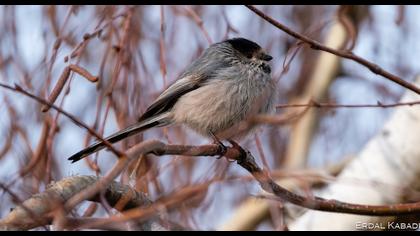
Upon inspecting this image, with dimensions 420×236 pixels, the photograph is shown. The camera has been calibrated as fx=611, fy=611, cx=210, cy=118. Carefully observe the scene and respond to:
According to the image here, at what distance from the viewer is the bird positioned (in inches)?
162

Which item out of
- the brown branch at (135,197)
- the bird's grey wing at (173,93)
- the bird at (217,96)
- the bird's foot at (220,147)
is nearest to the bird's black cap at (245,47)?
the bird at (217,96)

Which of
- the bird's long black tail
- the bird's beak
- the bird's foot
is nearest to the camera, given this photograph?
the bird's long black tail

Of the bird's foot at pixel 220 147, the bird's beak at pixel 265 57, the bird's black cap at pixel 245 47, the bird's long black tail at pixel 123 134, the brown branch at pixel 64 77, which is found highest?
the brown branch at pixel 64 77

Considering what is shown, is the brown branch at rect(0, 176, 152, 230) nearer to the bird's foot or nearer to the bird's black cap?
the bird's foot

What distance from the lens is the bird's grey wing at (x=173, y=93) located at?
13.7 ft

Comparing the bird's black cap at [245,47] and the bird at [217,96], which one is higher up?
the bird's black cap at [245,47]

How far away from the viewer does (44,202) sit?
7.11 ft

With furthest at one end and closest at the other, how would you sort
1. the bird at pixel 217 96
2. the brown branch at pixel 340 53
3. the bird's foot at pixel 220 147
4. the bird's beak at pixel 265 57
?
the bird's beak at pixel 265 57 < the bird at pixel 217 96 < the bird's foot at pixel 220 147 < the brown branch at pixel 340 53

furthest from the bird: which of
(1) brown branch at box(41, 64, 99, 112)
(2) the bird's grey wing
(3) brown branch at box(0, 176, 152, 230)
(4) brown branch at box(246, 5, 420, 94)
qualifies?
(4) brown branch at box(246, 5, 420, 94)

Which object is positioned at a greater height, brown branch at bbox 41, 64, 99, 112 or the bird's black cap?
brown branch at bbox 41, 64, 99, 112

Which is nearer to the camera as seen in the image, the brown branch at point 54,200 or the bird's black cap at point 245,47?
the brown branch at point 54,200

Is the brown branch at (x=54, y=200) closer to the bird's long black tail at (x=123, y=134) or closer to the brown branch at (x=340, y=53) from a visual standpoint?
the bird's long black tail at (x=123, y=134)
